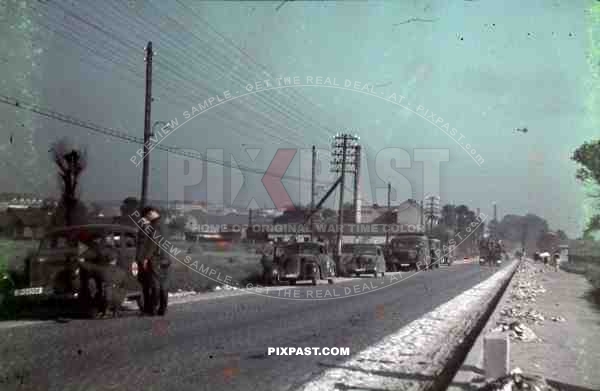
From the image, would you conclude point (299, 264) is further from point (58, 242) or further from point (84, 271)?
point (84, 271)

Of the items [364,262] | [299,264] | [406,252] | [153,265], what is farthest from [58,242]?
[406,252]

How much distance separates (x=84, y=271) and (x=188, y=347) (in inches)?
148

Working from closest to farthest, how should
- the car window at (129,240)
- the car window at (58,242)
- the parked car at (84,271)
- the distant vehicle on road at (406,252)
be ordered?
1. the parked car at (84,271)
2. the car window at (58,242)
3. the car window at (129,240)
4. the distant vehicle on road at (406,252)

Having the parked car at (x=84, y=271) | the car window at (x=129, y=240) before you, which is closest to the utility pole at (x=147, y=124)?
the car window at (x=129, y=240)

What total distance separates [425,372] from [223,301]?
8.40 metres

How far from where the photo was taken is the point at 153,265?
1154 cm

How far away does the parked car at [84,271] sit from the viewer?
11.5m

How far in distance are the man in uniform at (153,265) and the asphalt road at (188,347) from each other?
0.38 metres

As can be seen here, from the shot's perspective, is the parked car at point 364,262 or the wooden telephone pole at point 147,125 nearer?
the wooden telephone pole at point 147,125

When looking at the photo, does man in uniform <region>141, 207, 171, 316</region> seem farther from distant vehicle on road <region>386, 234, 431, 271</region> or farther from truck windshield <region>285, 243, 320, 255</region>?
distant vehicle on road <region>386, 234, 431, 271</region>

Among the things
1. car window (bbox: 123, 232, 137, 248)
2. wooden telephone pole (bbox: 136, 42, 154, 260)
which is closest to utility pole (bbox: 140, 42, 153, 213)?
wooden telephone pole (bbox: 136, 42, 154, 260)

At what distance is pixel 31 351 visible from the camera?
801cm

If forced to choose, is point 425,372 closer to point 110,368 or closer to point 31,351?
point 110,368

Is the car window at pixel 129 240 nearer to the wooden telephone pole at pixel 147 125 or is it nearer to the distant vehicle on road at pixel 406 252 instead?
the wooden telephone pole at pixel 147 125
